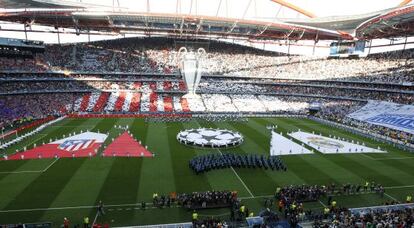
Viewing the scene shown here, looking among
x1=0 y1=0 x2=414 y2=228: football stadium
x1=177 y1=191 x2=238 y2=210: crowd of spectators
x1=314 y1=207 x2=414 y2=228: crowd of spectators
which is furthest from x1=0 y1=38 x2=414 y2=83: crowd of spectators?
x1=177 y1=191 x2=238 y2=210: crowd of spectators

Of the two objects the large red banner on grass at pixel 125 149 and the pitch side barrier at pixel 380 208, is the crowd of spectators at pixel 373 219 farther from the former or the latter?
the large red banner on grass at pixel 125 149

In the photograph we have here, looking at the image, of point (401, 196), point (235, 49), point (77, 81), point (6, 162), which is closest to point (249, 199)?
point (401, 196)

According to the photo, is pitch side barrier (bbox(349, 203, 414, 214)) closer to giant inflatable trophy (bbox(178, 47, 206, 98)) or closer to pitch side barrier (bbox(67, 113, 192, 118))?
giant inflatable trophy (bbox(178, 47, 206, 98))

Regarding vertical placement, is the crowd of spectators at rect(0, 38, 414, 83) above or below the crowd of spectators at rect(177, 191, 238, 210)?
above

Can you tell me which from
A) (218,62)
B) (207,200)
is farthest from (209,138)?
(218,62)

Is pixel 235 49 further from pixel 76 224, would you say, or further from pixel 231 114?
pixel 76 224

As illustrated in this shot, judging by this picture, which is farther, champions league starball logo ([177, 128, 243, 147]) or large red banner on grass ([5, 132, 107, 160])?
champions league starball logo ([177, 128, 243, 147])
